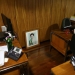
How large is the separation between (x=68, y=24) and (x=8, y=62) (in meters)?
2.05

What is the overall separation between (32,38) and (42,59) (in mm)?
752

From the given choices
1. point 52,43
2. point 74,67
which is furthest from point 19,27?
point 74,67

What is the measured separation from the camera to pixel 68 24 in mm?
2941

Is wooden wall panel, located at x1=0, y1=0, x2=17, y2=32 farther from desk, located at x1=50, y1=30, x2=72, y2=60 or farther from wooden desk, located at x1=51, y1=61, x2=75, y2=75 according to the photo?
wooden desk, located at x1=51, y1=61, x2=75, y2=75

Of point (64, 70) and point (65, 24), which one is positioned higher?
point (65, 24)

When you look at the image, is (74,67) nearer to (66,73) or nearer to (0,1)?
(66,73)

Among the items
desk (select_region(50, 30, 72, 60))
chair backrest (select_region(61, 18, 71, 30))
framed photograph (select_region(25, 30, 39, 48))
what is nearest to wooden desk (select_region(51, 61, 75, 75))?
desk (select_region(50, 30, 72, 60))

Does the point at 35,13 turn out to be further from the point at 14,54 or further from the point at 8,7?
the point at 14,54

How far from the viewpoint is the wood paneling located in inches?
108

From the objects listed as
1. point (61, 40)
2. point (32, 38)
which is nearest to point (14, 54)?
point (61, 40)

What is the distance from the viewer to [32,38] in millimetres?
A: 3232

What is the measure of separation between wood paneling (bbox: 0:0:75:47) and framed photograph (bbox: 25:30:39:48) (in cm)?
12

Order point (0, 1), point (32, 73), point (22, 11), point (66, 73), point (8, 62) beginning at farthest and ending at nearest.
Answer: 1. point (22, 11)
2. point (0, 1)
3. point (32, 73)
4. point (8, 62)
5. point (66, 73)

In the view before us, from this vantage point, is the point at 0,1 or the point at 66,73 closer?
the point at 66,73
